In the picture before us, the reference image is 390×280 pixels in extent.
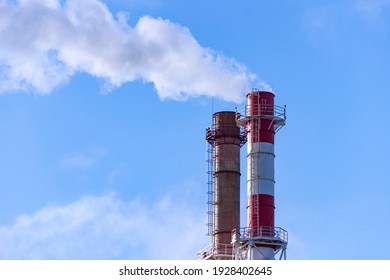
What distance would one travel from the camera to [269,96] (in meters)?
69.6
